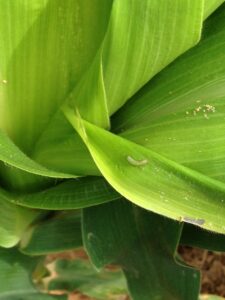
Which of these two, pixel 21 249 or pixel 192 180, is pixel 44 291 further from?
pixel 192 180

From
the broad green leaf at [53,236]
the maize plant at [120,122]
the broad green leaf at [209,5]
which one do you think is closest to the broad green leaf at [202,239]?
the maize plant at [120,122]

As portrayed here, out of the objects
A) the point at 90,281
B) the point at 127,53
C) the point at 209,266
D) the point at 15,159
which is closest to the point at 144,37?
the point at 127,53

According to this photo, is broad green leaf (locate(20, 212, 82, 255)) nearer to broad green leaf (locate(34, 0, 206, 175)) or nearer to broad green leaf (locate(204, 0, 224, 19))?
broad green leaf (locate(34, 0, 206, 175))

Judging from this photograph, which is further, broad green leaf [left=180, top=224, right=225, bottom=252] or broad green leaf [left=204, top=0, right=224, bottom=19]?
broad green leaf [left=180, top=224, right=225, bottom=252]

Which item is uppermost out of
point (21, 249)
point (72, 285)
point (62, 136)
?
point (62, 136)

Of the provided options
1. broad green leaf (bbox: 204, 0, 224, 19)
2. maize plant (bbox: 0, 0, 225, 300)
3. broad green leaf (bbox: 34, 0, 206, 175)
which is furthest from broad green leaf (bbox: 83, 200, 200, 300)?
broad green leaf (bbox: 204, 0, 224, 19)

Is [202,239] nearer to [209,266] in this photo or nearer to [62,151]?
[62,151]

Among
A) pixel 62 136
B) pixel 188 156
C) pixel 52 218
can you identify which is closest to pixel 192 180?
pixel 188 156

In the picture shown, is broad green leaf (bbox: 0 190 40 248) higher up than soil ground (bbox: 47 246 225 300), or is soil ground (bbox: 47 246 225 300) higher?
broad green leaf (bbox: 0 190 40 248)
